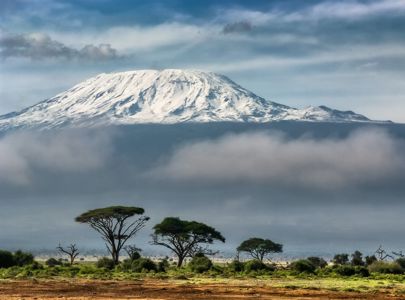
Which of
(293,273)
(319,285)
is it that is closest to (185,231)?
(293,273)

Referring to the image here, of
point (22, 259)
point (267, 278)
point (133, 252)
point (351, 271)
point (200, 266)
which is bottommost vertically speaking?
point (267, 278)

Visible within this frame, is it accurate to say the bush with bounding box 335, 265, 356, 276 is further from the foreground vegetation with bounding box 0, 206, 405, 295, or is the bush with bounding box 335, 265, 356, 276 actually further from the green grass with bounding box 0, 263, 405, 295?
the green grass with bounding box 0, 263, 405, 295

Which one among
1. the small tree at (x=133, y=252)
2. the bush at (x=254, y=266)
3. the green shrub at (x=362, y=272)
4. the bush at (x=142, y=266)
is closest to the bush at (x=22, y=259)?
the small tree at (x=133, y=252)

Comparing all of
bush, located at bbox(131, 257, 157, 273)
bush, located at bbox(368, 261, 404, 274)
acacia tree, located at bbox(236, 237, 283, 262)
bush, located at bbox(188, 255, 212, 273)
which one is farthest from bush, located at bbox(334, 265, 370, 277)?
acacia tree, located at bbox(236, 237, 283, 262)

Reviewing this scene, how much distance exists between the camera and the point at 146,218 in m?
117

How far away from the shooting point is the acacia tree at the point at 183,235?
390 ft

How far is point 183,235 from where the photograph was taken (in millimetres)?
118312

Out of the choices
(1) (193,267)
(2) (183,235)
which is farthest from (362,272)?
(2) (183,235)

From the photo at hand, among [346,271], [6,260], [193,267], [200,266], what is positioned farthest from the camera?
[6,260]

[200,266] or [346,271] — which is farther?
[200,266]

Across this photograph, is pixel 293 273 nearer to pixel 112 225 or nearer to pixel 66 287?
pixel 66 287

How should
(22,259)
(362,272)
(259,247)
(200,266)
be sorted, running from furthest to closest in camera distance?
1. (259,247)
2. (22,259)
3. (200,266)
4. (362,272)

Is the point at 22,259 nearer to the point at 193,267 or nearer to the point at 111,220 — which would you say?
the point at 111,220

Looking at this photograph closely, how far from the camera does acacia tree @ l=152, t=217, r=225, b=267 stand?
119m
